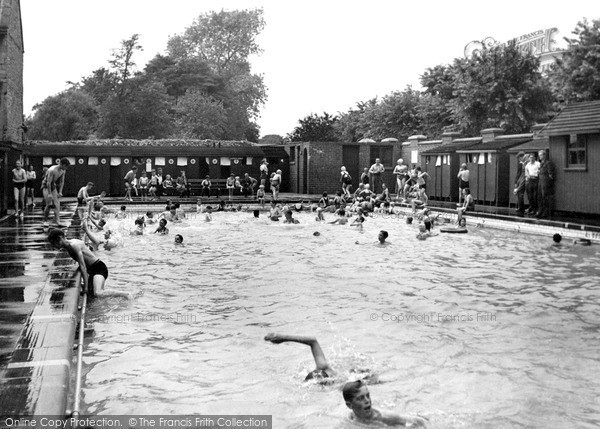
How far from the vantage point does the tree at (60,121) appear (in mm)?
69812

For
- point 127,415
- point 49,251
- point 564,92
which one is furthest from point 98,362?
point 564,92

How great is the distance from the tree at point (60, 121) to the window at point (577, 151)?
54.6m

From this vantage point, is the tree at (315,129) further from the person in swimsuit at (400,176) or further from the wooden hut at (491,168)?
the wooden hut at (491,168)

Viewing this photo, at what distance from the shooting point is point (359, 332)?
1080 centimetres

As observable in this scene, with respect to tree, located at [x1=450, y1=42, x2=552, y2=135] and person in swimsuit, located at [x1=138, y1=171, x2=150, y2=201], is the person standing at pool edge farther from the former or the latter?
tree, located at [x1=450, y1=42, x2=552, y2=135]

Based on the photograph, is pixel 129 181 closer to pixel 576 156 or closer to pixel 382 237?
pixel 382 237

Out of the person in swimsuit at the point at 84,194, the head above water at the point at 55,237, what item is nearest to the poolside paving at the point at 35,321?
the head above water at the point at 55,237

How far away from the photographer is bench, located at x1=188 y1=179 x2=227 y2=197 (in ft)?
132

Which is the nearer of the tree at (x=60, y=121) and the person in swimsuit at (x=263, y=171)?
the person in swimsuit at (x=263, y=171)

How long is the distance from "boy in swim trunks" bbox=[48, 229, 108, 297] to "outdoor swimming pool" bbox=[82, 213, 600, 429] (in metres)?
0.31

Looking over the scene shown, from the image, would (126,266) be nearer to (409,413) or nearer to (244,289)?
(244,289)

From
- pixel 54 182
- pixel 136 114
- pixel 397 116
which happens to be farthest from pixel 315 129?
pixel 54 182

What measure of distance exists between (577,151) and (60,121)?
57.4 m

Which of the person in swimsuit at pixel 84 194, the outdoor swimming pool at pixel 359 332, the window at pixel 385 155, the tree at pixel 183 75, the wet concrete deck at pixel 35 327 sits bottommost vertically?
the outdoor swimming pool at pixel 359 332
